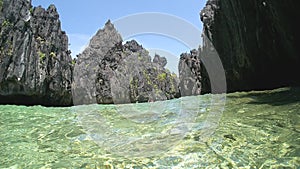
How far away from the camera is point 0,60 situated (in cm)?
1305

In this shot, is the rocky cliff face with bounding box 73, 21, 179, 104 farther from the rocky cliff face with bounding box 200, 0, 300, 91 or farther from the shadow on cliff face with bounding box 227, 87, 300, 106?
the shadow on cliff face with bounding box 227, 87, 300, 106

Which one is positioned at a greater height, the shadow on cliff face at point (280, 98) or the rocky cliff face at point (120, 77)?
the rocky cliff face at point (120, 77)

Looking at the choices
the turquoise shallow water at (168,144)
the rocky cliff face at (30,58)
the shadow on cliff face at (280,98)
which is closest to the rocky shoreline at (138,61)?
the rocky cliff face at (30,58)

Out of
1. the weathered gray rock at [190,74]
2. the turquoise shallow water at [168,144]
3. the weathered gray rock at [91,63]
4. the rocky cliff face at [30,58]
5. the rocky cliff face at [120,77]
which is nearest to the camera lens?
the turquoise shallow water at [168,144]

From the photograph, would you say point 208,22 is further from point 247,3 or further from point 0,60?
point 0,60

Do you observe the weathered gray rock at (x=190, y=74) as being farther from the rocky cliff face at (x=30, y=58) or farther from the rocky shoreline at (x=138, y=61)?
the rocky cliff face at (x=30, y=58)

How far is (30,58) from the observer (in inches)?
560

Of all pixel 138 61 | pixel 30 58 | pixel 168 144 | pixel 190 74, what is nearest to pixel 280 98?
pixel 168 144

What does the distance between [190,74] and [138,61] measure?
17.9ft

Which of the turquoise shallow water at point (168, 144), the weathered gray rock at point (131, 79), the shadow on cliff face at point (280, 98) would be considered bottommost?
the turquoise shallow water at point (168, 144)

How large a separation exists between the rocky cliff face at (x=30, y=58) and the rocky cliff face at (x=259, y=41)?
9610 millimetres

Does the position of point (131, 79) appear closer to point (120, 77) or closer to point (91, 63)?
point (120, 77)

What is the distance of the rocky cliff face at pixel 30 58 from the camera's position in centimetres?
1308

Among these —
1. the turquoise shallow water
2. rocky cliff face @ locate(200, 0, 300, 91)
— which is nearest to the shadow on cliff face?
the turquoise shallow water
